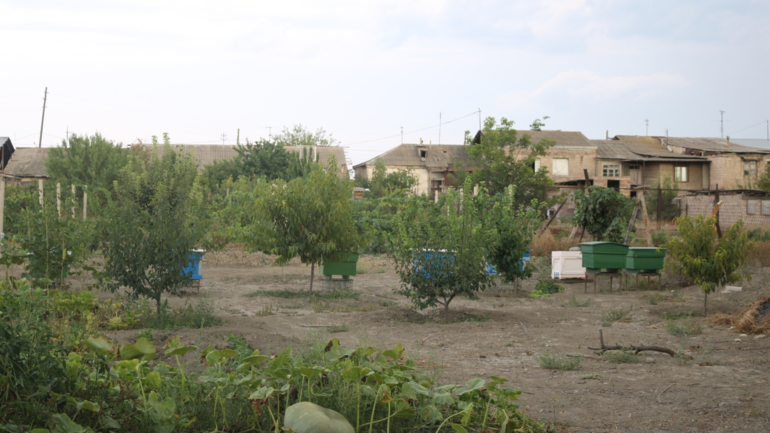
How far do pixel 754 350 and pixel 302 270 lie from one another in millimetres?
12056

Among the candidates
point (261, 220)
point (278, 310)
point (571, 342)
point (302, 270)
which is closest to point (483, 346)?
point (571, 342)

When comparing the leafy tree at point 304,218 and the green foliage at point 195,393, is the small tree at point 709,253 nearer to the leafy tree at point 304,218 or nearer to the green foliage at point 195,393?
the leafy tree at point 304,218

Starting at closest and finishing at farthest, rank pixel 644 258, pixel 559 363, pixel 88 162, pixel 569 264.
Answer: pixel 559 363, pixel 644 258, pixel 569 264, pixel 88 162

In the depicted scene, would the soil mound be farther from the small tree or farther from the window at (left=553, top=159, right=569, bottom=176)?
the window at (left=553, top=159, right=569, bottom=176)

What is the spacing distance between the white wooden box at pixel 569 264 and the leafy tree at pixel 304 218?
222 inches

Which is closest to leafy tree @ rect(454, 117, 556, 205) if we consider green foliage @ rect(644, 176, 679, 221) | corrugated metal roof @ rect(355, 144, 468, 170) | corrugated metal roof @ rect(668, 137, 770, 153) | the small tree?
green foliage @ rect(644, 176, 679, 221)

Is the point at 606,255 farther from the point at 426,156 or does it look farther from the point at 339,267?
the point at 426,156

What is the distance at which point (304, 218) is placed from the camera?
10672mm

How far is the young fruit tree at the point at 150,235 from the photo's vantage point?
7168 mm

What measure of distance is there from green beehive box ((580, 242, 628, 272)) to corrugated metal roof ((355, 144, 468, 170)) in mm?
34314

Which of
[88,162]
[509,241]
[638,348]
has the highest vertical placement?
[88,162]

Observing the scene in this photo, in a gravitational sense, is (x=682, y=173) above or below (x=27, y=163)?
below

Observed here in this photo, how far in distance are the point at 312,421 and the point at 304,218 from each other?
8.21m

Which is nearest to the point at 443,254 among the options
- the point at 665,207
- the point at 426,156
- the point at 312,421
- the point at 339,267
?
the point at 339,267
